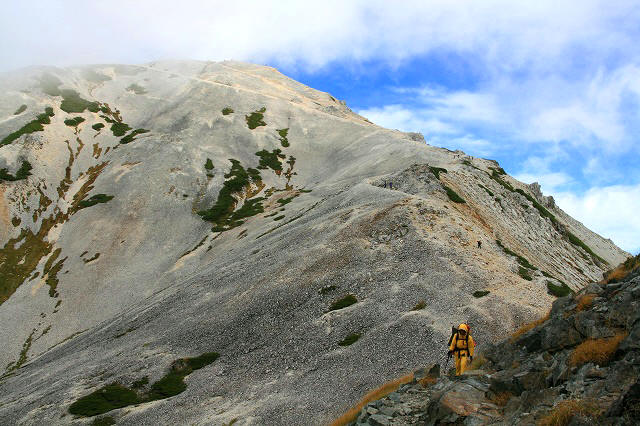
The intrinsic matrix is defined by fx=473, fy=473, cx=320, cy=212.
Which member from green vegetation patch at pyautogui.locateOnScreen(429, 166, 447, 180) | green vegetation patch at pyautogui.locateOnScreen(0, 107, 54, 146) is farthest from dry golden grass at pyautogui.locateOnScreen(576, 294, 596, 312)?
green vegetation patch at pyautogui.locateOnScreen(0, 107, 54, 146)

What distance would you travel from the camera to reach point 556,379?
47.1 ft

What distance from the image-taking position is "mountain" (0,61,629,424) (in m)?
39.9

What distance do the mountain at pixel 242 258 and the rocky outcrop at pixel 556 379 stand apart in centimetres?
1433

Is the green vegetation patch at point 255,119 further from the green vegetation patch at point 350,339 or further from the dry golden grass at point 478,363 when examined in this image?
the dry golden grass at point 478,363

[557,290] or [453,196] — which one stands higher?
[453,196]

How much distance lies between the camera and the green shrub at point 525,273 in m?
50.3

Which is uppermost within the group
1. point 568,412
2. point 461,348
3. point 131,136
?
point 131,136

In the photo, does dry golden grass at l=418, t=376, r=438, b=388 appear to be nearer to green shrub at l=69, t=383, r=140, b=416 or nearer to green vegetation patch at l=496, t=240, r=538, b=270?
green shrub at l=69, t=383, r=140, b=416

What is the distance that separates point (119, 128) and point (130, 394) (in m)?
130

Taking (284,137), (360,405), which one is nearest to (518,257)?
(360,405)

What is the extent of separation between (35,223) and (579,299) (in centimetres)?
12066

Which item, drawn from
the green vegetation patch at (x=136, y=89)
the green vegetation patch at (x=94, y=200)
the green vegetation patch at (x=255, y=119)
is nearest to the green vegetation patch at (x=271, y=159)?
the green vegetation patch at (x=255, y=119)

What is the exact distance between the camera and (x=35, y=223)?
366ft

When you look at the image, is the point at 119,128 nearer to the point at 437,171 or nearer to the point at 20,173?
the point at 20,173
